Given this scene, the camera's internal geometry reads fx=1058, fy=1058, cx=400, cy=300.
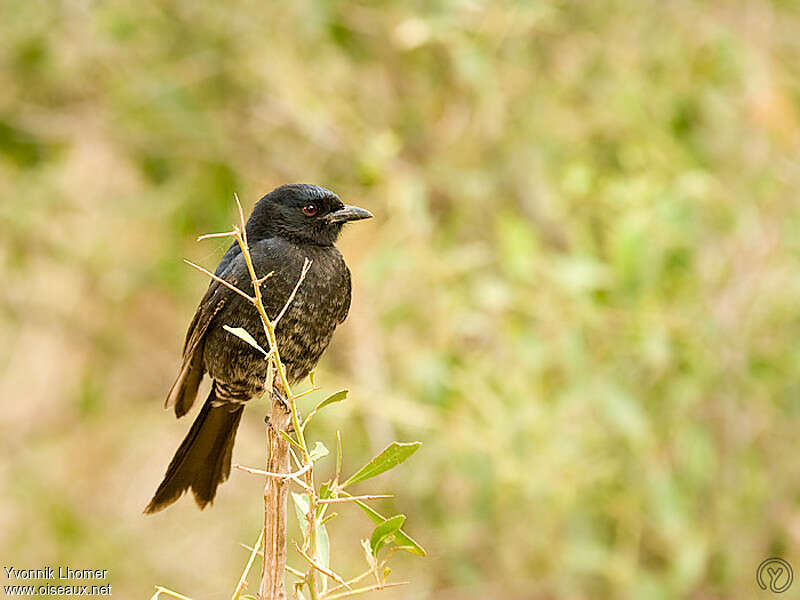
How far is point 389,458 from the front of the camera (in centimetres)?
176

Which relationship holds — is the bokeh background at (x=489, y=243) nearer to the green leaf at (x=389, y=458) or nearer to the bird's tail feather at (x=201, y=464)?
the bird's tail feather at (x=201, y=464)

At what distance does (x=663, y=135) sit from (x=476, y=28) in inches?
43.3

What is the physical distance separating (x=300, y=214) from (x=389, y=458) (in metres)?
0.99

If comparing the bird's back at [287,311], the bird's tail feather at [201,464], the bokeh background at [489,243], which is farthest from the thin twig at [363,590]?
the bokeh background at [489,243]

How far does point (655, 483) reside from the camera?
444cm

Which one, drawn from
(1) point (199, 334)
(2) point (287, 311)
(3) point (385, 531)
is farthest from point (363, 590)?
(1) point (199, 334)

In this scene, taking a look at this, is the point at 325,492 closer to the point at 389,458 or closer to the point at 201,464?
the point at 389,458

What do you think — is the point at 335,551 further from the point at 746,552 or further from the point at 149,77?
the point at 149,77

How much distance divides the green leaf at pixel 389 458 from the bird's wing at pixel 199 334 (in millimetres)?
807

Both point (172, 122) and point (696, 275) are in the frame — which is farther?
point (172, 122)

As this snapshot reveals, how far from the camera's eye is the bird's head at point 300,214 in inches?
102

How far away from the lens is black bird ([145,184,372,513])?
2.46 m

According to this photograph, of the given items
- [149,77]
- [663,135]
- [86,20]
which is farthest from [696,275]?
[86,20]

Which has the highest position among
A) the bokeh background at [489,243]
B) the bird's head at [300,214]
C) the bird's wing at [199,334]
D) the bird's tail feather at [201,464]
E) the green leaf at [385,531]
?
the bird's head at [300,214]
